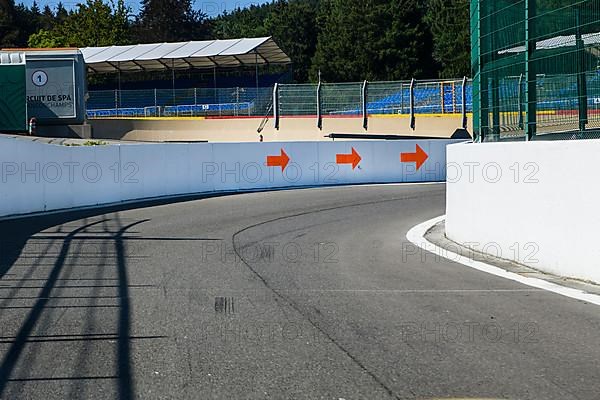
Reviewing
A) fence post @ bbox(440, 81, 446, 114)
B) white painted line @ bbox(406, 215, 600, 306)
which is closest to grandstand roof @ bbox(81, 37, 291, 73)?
fence post @ bbox(440, 81, 446, 114)

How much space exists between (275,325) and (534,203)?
428cm

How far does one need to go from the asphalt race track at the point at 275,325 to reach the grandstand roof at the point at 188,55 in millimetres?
37092

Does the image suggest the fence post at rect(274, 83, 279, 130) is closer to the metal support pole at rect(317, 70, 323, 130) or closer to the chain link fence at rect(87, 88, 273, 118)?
the chain link fence at rect(87, 88, 273, 118)

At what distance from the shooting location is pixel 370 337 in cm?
684

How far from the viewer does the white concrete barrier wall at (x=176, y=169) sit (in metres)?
18.2

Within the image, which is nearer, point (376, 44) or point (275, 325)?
point (275, 325)

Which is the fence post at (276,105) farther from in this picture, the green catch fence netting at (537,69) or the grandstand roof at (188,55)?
the green catch fence netting at (537,69)

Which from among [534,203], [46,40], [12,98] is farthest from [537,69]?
[46,40]

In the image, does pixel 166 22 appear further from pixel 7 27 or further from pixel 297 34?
pixel 7 27

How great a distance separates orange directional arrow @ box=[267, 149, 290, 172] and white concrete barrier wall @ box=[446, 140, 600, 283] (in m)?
12.2

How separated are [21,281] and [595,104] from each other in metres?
6.77

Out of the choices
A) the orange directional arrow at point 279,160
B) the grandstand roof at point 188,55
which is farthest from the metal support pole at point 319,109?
the grandstand roof at point 188,55

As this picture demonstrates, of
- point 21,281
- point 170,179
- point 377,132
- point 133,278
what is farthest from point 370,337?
point 377,132

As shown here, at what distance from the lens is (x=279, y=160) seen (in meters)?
24.8
